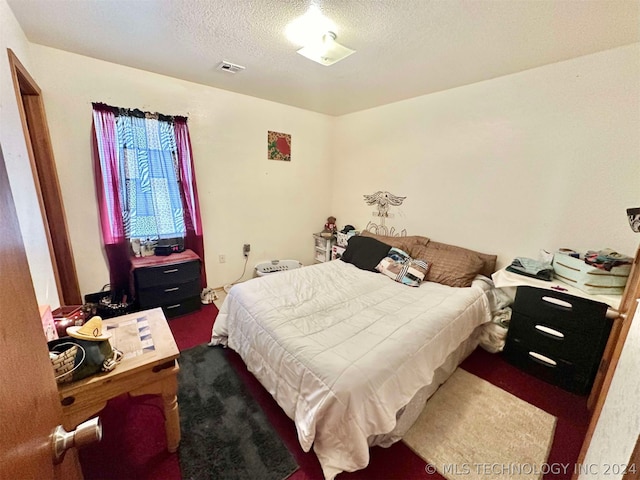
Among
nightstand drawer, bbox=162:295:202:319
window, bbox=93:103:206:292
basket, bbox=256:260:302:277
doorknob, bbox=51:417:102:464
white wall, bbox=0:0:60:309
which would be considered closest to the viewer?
doorknob, bbox=51:417:102:464

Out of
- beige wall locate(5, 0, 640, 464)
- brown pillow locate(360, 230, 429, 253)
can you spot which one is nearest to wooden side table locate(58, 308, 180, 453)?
beige wall locate(5, 0, 640, 464)

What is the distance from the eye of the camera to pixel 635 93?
1.80 meters

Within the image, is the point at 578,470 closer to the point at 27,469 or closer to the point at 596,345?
the point at 596,345

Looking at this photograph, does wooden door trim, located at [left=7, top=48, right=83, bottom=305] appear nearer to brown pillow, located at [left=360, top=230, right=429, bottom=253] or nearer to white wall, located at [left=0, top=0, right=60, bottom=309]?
white wall, located at [left=0, top=0, right=60, bottom=309]

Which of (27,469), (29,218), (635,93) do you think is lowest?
(27,469)

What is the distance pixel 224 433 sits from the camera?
149 cm

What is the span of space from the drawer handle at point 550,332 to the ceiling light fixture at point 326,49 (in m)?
2.51

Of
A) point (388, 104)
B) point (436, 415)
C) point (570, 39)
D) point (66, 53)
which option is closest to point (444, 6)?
point (570, 39)

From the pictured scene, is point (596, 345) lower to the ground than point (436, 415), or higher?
higher

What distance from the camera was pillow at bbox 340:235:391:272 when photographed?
9.32 ft

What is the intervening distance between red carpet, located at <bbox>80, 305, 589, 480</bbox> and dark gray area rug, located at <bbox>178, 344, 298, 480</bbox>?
6 centimetres

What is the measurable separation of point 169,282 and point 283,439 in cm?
190

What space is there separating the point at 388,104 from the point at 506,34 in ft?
5.33

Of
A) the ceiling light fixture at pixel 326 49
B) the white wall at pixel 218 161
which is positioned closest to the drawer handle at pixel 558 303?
the ceiling light fixture at pixel 326 49
